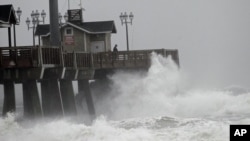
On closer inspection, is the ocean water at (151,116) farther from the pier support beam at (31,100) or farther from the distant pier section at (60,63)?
the distant pier section at (60,63)

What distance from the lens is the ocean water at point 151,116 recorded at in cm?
2698

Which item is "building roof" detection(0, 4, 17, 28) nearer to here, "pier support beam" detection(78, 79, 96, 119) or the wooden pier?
the wooden pier

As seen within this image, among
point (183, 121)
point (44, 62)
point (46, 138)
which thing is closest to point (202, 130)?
point (183, 121)

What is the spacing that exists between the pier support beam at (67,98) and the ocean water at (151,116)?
1.14m

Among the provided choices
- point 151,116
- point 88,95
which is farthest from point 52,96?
point 151,116

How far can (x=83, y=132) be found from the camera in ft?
90.4

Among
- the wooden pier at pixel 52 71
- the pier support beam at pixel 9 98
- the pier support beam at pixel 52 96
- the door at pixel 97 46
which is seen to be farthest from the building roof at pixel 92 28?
the pier support beam at pixel 9 98

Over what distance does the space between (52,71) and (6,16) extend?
22.6 ft

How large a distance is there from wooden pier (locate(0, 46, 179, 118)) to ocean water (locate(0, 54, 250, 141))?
100 cm

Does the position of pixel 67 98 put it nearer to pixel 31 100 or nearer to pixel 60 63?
pixel 60 63

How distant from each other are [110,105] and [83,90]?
9.41ft

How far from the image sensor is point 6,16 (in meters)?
38.0

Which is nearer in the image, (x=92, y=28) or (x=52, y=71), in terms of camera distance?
(x=52, y=71)

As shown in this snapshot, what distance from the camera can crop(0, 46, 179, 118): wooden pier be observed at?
29.8 m
